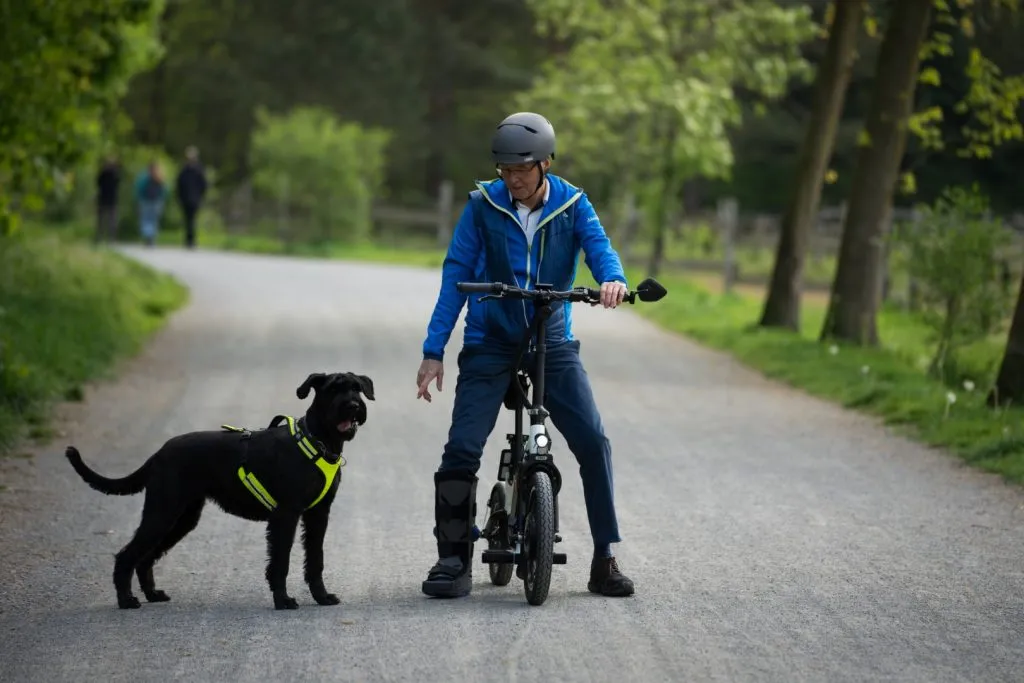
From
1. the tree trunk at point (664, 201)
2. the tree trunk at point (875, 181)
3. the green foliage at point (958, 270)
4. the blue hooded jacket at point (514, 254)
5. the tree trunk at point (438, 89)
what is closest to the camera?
the blue hooded jacket at point (514, 254)

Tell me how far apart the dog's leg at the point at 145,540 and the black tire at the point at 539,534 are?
1.45 meters

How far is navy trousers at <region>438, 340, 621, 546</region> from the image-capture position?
23.6 feet

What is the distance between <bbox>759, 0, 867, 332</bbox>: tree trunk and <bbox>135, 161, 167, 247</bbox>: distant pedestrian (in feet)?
66.1

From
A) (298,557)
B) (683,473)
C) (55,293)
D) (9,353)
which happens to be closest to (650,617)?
(298,557)

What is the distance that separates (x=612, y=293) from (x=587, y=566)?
73.0 inches

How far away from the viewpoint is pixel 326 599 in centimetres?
724

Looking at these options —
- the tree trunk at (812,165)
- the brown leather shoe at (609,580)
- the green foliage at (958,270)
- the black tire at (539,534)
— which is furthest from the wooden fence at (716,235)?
the black tire at (539,534)

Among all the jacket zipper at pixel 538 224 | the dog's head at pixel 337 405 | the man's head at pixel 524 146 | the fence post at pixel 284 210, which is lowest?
the fence post at pixel 284 210

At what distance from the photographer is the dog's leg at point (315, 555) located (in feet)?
23.5

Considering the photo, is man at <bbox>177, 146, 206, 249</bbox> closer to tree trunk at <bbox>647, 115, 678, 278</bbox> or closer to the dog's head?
tree trunk at <bbox>647, 115, 678, 278</bbox>

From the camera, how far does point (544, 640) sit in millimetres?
6496

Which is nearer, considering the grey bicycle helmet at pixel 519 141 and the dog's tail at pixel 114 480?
the grey bicycle helmet at pixel 519 141

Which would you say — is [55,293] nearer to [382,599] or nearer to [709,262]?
[382,599]

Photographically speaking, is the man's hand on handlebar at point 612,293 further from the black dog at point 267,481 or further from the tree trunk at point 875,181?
the tree trunk at point 875,181
